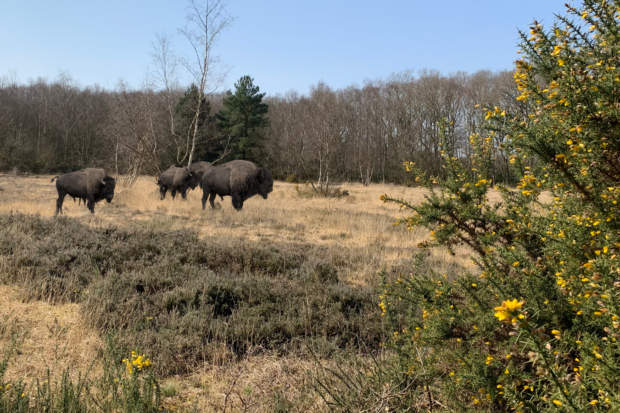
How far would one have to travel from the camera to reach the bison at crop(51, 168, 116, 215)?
36.2 feet

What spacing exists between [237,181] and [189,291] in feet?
28.4

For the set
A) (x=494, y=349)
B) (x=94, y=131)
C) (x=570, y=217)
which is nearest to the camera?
(x=570, y=217)

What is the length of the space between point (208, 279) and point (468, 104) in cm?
3605

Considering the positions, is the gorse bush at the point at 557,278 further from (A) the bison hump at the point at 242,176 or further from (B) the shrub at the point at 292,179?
(B) the shrub at the point at 292,179

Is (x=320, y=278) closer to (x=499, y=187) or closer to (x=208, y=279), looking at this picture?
(x=208, y=279)

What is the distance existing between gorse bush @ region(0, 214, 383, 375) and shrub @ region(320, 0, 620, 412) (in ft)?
4.47

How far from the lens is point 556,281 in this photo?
2.22m

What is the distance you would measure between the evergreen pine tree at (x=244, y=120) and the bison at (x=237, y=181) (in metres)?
24.5

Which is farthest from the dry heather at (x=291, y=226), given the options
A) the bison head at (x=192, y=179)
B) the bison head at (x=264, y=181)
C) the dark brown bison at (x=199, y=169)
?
the dark brown bison at (x=199, y=169)

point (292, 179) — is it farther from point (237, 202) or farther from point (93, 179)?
point (93, 179)

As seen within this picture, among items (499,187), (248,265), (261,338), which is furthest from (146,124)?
(499,187)

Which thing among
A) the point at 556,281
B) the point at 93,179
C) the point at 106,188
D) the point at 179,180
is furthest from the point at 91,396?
the point at 179,180

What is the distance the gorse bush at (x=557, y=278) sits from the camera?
56.7 inches

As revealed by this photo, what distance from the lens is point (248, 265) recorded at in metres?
6.55
